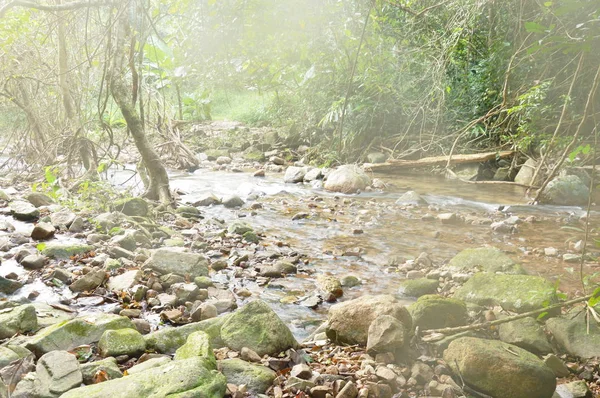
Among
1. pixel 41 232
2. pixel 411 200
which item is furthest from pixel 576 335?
pixel 411 200

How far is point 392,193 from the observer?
880 cm

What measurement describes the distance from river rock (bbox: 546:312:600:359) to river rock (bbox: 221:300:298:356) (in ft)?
5.13

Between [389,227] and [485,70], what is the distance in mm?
4280

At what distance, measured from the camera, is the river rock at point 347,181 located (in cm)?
893

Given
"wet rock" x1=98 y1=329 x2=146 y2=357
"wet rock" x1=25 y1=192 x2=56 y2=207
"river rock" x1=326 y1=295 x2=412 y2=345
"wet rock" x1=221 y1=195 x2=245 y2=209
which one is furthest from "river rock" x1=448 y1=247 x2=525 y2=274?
"wet rock" x1=25 y1=192 x2=56 y2=207

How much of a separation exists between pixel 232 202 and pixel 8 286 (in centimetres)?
414

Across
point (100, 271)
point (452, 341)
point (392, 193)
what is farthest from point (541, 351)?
point (392, 193)

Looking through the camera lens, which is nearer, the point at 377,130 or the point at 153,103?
the point at 153,103

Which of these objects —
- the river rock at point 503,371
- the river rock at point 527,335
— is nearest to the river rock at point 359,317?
the river rock at point 503,371

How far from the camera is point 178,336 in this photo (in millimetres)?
2949

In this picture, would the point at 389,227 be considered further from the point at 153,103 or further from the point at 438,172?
the point at 153,103

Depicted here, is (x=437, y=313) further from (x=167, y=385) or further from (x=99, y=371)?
(x=99, y=371)

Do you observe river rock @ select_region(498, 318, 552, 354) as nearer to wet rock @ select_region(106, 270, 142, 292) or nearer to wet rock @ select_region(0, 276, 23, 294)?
wet rock @ select_region(106, 270, 142, 292)

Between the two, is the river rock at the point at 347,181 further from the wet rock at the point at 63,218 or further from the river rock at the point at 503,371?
the river rock at the point at 503,371
